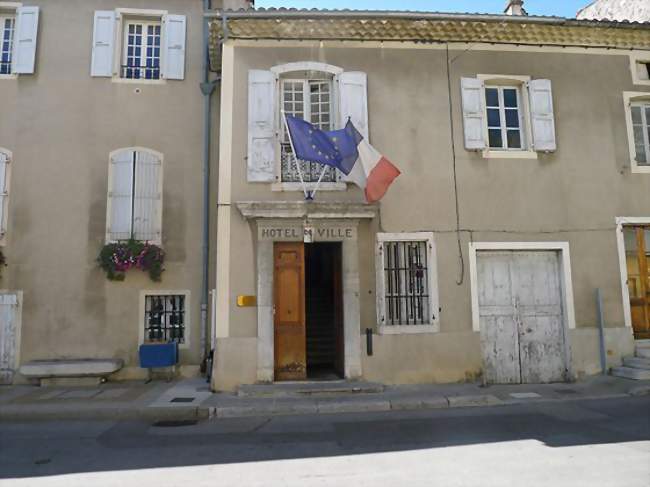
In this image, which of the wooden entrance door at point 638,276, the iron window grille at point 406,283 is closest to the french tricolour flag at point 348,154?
the iron window grille at point 406,283

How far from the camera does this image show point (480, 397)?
7859mm

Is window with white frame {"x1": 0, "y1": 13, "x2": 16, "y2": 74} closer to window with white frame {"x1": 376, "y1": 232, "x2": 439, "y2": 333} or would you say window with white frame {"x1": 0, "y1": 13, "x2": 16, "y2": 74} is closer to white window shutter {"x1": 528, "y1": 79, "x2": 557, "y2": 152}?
window with white frame {"x1": 376, "y1": 232, "x2": 439, "y2": 333}

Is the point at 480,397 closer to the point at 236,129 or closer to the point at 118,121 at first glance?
the point at 236,129

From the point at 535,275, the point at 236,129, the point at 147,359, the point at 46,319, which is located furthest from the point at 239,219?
the point at 535,275

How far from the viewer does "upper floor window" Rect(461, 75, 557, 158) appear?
9.33 meters

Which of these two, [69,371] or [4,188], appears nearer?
[69,371]

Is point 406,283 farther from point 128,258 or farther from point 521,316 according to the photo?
point 128,258

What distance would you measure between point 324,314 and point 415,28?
6.59 metres

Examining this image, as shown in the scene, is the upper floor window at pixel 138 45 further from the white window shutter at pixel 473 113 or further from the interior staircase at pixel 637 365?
the interior staircase at pixel 637 365

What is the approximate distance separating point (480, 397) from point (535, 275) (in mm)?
2773

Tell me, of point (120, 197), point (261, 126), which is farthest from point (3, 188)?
point (261, 126)

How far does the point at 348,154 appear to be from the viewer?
8289 mm

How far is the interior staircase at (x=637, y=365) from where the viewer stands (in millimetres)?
8602

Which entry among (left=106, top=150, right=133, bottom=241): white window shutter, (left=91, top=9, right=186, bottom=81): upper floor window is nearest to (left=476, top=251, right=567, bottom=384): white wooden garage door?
(left=106, top=150, right=133, bottom=241): white window shutter
